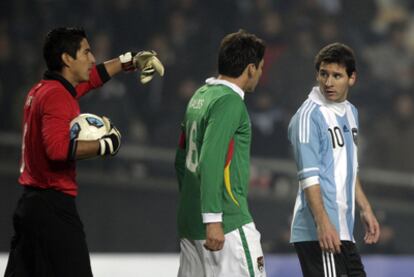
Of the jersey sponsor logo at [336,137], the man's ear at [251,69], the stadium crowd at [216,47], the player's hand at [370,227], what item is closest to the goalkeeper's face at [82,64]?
the man's ear at [251,69]

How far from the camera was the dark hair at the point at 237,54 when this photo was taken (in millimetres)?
3643

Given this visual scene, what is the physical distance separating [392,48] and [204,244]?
6154mm

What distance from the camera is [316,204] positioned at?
3721 mm

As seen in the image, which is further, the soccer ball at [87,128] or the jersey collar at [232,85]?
the jersey collar at [232,85]

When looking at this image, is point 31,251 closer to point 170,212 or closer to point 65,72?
point 65,72

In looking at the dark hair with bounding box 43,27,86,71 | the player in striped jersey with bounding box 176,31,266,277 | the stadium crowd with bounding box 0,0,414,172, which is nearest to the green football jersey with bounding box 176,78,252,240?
the player in striped jersey with bounding box 176,31,266,277

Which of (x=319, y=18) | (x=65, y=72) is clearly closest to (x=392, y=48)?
(x=319, y=18)

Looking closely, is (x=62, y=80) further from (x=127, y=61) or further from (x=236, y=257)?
(x=236, y=257)

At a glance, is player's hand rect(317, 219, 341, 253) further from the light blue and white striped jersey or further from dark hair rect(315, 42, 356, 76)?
dark hair rect(315, 42, 356, 76)

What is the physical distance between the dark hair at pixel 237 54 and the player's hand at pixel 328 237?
0.61m

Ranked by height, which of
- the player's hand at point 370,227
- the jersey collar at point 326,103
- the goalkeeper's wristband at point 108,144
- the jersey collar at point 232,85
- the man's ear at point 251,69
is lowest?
the player's hand at point 370,227

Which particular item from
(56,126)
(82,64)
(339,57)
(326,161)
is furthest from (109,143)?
(339,57)

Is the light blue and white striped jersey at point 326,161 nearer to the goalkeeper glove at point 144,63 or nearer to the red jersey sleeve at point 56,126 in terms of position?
the goalkeeper glove at point 144,63

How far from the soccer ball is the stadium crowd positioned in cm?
450
